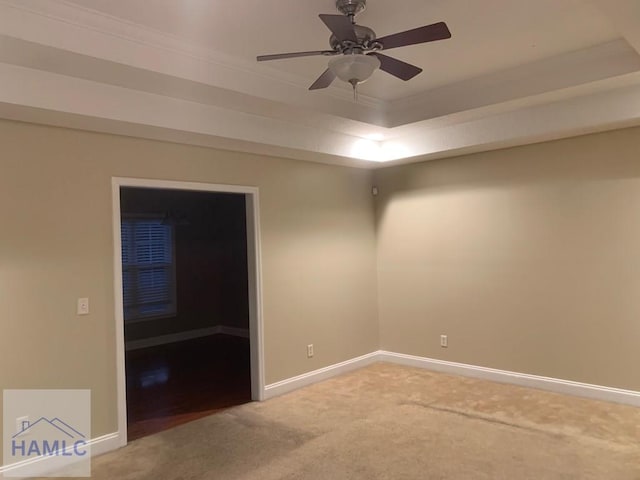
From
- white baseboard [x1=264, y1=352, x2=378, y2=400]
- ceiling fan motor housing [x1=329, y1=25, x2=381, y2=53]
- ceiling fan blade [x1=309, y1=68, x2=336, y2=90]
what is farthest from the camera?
white baseboard [x1=264, y1=352, x2=378, y2=400]

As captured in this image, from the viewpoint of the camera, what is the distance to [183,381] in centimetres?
542

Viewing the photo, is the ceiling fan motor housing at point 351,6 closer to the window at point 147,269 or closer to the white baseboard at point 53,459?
the white baseboard at point 53,459

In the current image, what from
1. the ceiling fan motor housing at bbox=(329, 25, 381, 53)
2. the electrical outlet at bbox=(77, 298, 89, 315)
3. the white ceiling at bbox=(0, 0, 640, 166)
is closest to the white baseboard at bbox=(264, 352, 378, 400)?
the electrical outlet at bbox=(77, 298, 89, 315)

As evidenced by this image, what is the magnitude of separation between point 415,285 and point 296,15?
139 inches

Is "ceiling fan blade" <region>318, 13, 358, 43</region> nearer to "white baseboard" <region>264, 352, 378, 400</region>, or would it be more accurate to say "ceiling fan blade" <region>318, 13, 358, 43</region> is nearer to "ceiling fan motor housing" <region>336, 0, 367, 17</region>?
"ceiling fan motor housing" <region>336, 0, 367, 17</region>

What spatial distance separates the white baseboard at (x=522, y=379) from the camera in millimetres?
4234

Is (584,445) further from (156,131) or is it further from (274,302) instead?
(156,131)

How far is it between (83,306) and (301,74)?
2446 mm

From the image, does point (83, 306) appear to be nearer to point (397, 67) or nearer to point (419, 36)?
point (397, 67)

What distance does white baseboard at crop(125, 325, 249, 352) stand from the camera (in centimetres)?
717

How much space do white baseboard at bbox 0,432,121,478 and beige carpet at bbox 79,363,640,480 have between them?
0.09 m

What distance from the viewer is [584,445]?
3402 mm

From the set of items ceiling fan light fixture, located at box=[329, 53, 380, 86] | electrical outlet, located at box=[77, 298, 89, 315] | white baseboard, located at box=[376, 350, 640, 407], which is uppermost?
ceiling fan light fixture, located at box=[329, 53, 380, 86]

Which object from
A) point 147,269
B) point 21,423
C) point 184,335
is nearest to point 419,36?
point 21,423
